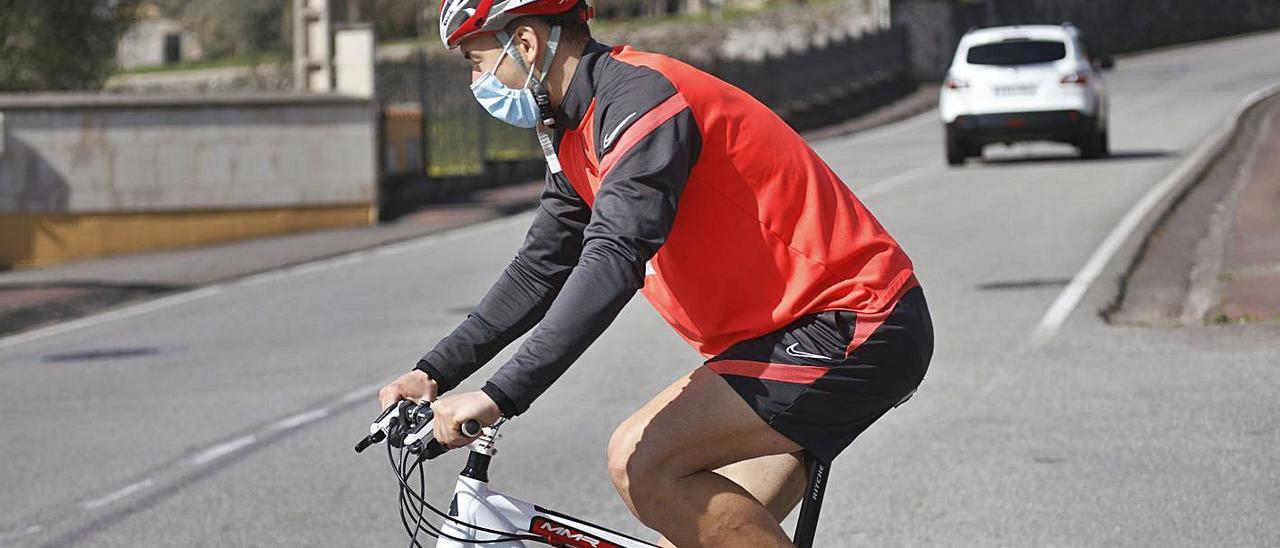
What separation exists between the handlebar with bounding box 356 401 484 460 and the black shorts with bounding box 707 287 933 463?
0.54 meters

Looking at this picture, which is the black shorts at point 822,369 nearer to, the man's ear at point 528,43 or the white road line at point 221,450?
the man's ear at point 528,43

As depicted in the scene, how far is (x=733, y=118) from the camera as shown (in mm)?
3301

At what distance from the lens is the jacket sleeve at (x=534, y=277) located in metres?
3.62

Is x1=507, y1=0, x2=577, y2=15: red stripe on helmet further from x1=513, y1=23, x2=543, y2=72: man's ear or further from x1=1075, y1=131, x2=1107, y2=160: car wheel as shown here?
x1=1075, y1=131, x2=1107, y2=160: car wheel

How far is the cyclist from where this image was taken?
327cm

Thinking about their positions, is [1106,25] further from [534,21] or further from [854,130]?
[534,21]

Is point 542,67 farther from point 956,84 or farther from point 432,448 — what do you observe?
point 956,84

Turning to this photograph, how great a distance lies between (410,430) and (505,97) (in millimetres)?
655

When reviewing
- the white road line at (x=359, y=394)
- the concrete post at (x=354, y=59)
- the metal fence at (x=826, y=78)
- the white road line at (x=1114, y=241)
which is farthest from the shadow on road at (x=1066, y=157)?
the white road line at (x=359, y=394)

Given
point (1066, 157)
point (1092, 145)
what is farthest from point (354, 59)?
point (1066, 157)

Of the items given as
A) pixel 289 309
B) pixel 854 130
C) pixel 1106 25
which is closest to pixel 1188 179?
pixel 289 309

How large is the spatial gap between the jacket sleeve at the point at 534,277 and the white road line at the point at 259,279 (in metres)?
10.0

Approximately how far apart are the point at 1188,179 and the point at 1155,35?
4299cm

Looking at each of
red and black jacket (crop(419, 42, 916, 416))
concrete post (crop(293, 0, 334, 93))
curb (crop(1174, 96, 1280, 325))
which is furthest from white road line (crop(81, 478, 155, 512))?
concrete post (crop(293, 0, 334, 93))
